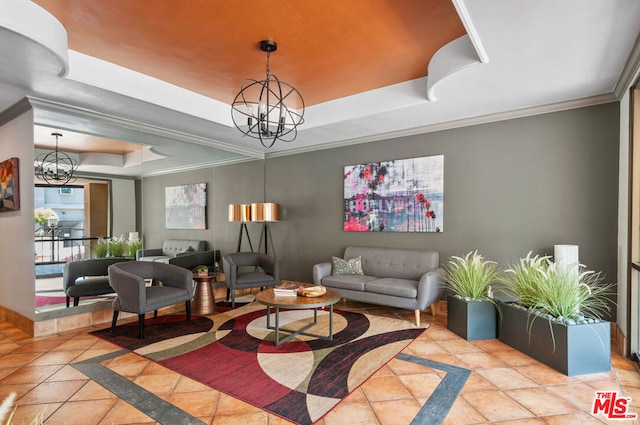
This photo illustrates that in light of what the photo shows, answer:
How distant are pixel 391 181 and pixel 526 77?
7.54 ft

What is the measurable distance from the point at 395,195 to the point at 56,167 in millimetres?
4475

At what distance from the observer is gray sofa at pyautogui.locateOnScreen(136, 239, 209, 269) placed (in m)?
5.11

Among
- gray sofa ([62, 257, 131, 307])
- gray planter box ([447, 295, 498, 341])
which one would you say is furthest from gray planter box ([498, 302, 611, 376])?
gray sofa ([62, 257, 131, 307])

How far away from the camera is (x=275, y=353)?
3.42 metres

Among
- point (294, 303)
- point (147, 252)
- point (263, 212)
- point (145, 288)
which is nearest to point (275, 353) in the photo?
point (294, 303)

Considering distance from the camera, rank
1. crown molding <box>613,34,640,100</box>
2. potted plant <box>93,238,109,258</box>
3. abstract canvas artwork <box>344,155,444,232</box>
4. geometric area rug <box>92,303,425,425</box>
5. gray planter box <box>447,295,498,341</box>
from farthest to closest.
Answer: abstract canvas artwork <box>344,155,444,232</box>, potted plant <box>93,238,109,258</box>, gray planter box <box>447,295,498,341</box>, crown molding <box>613,34,640,100</box>, geometric area rug <box>92,303,425,425</box>

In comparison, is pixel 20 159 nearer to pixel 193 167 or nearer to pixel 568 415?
pixel 193 167

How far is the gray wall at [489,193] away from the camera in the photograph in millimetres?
3904

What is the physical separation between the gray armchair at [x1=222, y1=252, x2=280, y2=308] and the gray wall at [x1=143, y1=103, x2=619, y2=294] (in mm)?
817

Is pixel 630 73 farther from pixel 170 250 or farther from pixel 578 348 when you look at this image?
pixel 170 250

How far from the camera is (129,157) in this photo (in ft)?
15.9

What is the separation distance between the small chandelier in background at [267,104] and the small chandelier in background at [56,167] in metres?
2.13

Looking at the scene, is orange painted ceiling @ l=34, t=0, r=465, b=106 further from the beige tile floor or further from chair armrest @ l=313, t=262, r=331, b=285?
the beige tile floor

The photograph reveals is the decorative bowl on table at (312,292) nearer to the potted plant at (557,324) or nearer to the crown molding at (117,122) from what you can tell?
the potted plant at (557,324)
